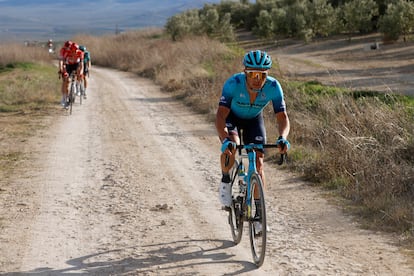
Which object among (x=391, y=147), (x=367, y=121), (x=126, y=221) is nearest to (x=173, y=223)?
(x=126, y=221)

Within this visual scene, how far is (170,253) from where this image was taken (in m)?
6.20

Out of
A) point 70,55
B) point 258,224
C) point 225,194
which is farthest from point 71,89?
point 258,224

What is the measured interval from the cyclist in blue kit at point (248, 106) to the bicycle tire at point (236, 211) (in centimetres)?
9

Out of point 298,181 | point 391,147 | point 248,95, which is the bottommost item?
point 298,181

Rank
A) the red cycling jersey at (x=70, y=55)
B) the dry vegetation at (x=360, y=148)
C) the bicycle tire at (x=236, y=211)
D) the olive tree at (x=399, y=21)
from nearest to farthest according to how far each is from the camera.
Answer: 1. the bicycle tire at (x=236, y=211)
2. the dry vegetation at (x=360, y=148)
3. the red cycling jersey at (x=70, y=55)
4. the olive tree at (x=399, y=21)

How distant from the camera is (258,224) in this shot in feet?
18.7

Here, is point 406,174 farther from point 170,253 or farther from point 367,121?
point 170,253

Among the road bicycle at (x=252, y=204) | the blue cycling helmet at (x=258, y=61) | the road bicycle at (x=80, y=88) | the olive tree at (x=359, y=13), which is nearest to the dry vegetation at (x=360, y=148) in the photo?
the road bicycle at (x=252, y=204)

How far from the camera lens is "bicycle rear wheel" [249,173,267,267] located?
555 cm

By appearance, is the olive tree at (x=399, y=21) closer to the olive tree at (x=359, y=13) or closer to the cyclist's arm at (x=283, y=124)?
the olive tree at (x=359, y=13)

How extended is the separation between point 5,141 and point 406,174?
8.12 m

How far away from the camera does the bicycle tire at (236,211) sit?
6125 millimetres

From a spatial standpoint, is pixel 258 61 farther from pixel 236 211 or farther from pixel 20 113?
pixel 20 113

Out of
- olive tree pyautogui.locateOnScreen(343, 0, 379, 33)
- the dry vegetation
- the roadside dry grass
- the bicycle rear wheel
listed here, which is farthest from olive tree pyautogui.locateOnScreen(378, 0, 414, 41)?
the bicycle rear wheel
